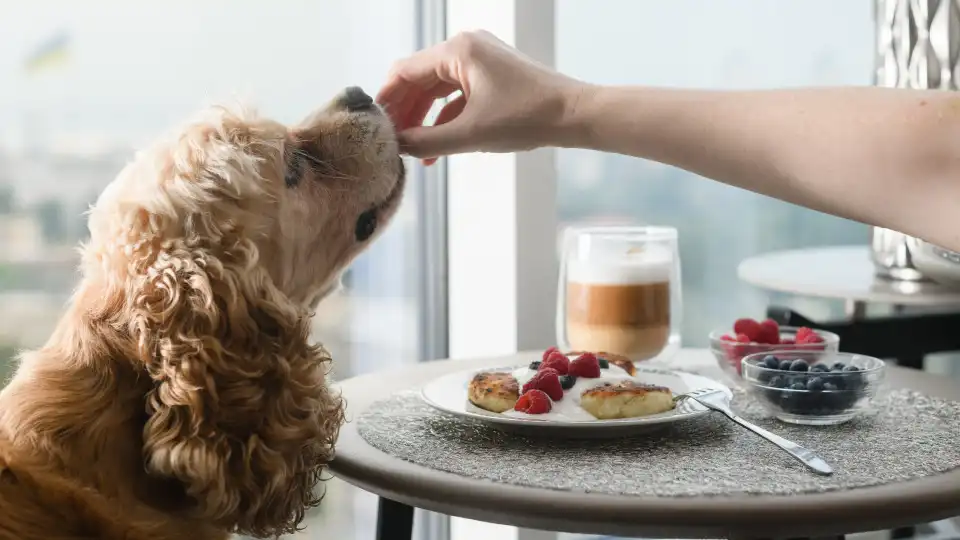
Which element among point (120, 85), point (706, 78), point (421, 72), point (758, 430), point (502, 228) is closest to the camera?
point (758, 430)

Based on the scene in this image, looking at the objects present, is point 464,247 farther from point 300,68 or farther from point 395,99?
point 395,99

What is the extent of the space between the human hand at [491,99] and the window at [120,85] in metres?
0.25

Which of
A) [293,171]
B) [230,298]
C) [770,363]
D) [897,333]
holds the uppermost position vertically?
[293,171]

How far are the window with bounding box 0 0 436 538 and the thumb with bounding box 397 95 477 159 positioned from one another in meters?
0.21

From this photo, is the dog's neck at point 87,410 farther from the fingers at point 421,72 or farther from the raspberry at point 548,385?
the fingers at point 421,72

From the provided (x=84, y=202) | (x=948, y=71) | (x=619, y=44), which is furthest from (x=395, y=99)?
(x=619, y=44)

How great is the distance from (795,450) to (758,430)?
7 cm

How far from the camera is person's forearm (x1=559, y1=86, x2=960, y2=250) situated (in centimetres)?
100

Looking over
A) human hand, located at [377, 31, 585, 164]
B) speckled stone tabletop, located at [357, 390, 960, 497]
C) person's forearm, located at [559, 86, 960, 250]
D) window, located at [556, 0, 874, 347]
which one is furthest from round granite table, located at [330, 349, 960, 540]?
window, located at [556, 0, 874, 347]

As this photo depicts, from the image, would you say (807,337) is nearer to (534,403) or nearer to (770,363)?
(770,363)

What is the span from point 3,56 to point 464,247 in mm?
1000

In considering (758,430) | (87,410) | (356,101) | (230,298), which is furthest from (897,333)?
(87,410)

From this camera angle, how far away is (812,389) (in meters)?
1.27

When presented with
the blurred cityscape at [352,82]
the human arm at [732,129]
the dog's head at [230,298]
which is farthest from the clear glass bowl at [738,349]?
the blurred cityscape at [352,82]
